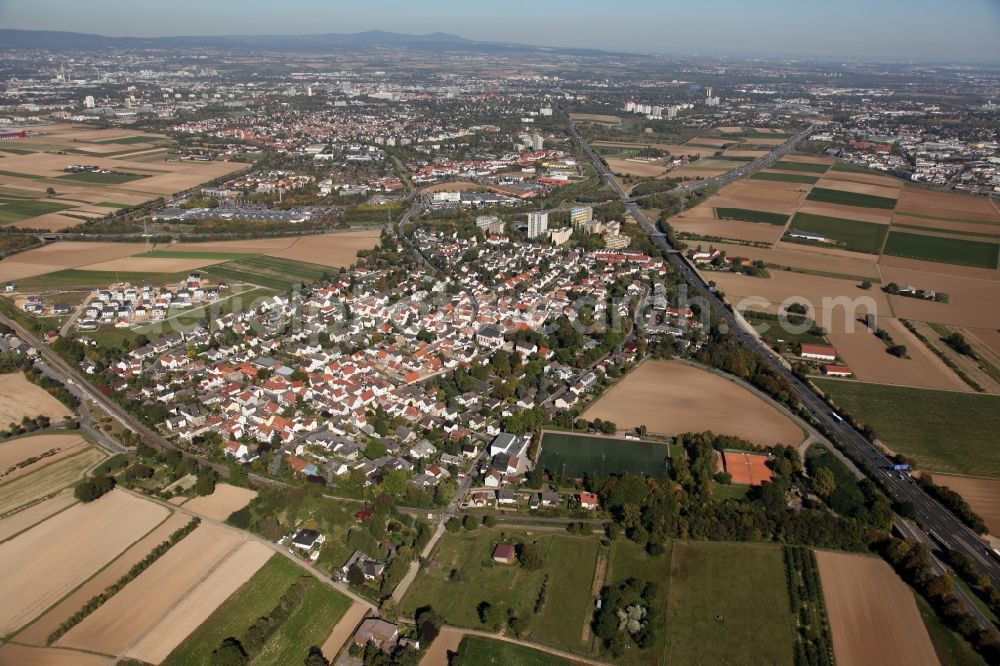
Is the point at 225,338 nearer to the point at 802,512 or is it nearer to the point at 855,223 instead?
the point at 802,512

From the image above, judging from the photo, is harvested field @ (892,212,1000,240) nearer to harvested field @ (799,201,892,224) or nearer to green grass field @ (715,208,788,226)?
harvested field @ (799,201,892,224)

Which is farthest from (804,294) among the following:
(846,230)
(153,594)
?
(153,594)

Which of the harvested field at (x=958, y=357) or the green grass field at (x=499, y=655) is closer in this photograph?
the green grass field at (x=499, y=655)

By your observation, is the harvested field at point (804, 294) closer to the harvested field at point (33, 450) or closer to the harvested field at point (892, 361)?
the harvested field at point (892, 361)

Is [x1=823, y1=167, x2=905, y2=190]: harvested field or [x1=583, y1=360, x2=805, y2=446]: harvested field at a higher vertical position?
[x1=823, y1=167, x2=905, y2=190]: harvested field

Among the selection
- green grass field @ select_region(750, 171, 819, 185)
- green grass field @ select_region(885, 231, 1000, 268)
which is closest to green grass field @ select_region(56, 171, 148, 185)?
green grass field @ select_region(750, 171, 819, 185)

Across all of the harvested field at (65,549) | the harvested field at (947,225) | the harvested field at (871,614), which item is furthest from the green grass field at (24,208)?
the harvested field at (947,225)
